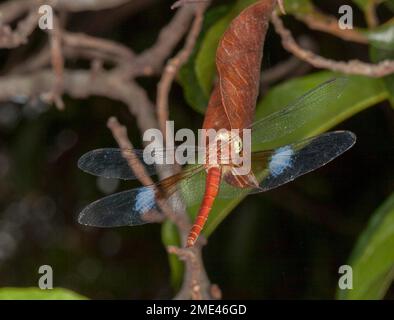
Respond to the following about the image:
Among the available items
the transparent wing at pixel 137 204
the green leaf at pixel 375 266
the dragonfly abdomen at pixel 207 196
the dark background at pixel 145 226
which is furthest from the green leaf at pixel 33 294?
the dark background at pixel 145 226

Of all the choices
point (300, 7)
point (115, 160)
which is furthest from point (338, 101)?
point (115, 160)

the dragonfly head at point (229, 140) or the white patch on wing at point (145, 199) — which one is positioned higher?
the white patch on wing at point (145, 199)

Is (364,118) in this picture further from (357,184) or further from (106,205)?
(106,205)

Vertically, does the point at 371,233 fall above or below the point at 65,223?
below

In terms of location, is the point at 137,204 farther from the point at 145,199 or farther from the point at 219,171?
the point at 219,171

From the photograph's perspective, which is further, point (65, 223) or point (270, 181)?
point (65, 223)

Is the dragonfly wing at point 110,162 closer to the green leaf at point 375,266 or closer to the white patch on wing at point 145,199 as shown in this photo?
the white patch on wing at point 145,199

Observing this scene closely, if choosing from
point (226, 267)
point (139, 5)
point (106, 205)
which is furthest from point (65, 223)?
point (106, 205)
